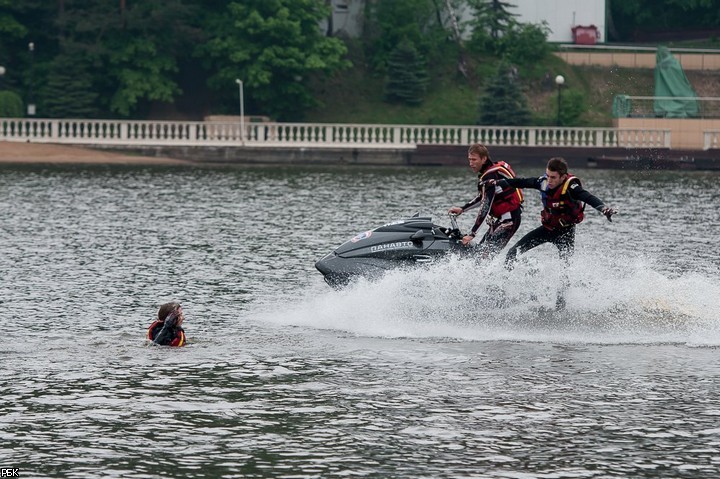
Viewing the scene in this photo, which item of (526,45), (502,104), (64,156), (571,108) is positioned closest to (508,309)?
(64,156)

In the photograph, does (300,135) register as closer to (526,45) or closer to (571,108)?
(571,108)

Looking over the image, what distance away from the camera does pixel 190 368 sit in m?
15.6

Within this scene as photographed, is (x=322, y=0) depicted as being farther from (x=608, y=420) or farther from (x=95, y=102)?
(x=608, y=420)

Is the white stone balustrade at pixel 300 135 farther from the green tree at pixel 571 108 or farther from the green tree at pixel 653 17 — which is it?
the green tree at pixel 653 17

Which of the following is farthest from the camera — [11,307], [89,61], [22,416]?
[89,61]

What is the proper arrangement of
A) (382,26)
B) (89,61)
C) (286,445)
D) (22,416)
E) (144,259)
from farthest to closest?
(382,26) → (89,61) → (144,259) → (22,416) → (286,445)

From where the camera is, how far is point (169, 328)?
656 inches

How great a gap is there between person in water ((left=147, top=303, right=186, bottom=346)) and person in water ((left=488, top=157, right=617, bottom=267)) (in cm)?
395

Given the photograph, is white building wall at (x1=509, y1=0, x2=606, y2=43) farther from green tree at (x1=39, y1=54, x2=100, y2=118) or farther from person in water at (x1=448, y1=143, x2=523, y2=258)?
person in water at (x1=448, y1=143, x2=523, y2=258)

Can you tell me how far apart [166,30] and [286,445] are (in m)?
53.8

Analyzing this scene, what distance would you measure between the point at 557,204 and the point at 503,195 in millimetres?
672

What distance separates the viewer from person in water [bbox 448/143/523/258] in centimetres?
1762

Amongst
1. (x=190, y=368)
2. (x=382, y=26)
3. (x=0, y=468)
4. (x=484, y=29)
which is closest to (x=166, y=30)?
(x=382, y=26)

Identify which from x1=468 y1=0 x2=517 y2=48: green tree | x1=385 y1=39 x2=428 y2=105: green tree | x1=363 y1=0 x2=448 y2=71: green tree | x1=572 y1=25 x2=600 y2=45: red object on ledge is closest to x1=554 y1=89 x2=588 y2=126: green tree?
x1=468 y1=0 x2=517 y2=48: green tree
